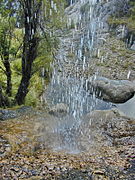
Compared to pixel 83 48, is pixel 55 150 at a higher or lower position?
lower

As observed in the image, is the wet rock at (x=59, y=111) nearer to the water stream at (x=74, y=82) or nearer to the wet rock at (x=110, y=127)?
the water stream at (x=74, y=82)

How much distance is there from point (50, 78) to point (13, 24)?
6.16 meters

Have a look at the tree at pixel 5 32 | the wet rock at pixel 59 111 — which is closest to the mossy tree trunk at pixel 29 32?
the tree at pixel 5 32

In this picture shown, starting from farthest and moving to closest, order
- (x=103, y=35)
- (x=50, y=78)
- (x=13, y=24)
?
(x=103, y=35)
(x=50, y=78)
(x=13, y=24)

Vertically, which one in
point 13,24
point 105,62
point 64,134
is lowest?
point 64,134

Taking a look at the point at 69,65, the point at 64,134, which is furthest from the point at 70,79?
the point at 64,134

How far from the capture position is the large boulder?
951cm

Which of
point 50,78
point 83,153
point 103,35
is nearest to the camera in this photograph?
point 83,153

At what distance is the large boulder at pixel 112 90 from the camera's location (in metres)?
9.51

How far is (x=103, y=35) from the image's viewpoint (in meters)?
18.6

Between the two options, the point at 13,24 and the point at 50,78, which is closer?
the point at 13,24

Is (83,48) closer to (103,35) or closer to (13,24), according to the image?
(103,35)

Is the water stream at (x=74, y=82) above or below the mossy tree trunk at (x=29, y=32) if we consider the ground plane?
below

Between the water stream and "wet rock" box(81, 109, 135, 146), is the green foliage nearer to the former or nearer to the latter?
the water stream
